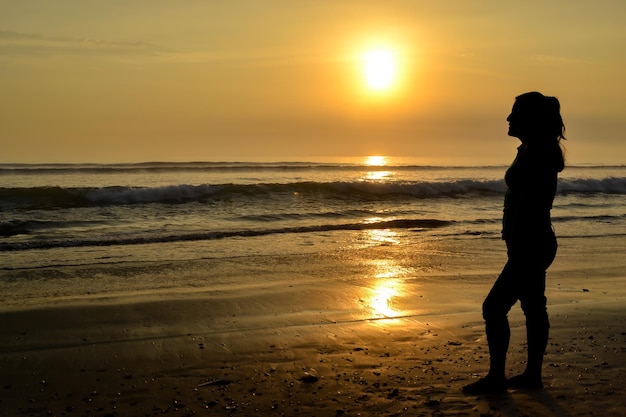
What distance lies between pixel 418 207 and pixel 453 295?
43.4ft

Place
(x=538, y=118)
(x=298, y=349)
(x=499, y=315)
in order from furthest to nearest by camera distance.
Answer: (x=298, y=349) → (x=499, y=315) → (x=538, y=118)

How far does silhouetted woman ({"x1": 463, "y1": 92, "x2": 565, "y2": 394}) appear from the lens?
4.37 meters

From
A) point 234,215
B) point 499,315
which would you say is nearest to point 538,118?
point 499,315

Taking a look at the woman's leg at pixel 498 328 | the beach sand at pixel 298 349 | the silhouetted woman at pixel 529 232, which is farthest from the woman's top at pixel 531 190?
the beach sand at pixel 298 349

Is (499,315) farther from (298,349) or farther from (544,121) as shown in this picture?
(298,349)

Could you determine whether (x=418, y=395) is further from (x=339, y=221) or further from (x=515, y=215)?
(x=339, y=221)

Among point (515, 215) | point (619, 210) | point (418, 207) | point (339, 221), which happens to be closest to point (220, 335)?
point (515, 215)

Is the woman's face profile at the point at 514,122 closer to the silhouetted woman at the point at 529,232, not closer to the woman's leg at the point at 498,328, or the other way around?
the silhouetted woman at the point at 529,232

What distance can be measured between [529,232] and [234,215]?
46.6 feet

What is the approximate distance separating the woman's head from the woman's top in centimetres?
8

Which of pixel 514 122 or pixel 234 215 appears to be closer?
pixel 514 122

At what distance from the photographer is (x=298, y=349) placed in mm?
5586

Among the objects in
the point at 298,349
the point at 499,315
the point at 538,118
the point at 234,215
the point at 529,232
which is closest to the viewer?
the point at 538,118

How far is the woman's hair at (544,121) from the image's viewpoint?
4.36 m
